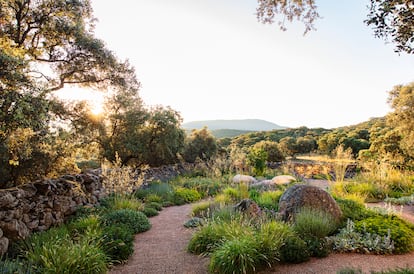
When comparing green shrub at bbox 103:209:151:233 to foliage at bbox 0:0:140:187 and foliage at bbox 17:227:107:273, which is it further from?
foliage at bbox 0:0:140:187

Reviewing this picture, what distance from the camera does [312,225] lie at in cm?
478

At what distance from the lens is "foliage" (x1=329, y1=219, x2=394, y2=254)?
4453 mm

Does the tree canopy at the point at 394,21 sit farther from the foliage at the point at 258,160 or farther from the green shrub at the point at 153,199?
the foliage at the point at 258,160

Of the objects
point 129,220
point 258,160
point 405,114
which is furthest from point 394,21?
point 405,114

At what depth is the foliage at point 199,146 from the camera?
17797mm

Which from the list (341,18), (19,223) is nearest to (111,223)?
(19,223)

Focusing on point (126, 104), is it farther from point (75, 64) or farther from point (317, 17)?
point (317, 17)

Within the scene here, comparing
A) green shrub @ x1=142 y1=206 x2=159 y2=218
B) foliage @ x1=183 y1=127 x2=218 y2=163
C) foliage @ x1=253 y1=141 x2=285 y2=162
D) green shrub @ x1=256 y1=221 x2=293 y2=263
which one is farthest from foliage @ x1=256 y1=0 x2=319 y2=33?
foliage @ x1=253 y1=141 x2=285 y2=162

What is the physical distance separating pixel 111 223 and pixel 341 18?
6.53m

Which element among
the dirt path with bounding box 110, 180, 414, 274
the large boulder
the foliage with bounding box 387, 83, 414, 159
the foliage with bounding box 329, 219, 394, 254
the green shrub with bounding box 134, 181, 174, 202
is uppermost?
the foliage with bounding box 387, 83, 414, 159

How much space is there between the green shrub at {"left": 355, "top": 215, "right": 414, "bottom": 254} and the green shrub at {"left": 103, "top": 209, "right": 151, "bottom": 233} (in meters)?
4.46

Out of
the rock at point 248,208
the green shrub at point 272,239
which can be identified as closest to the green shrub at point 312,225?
the green shrub at point 272,239

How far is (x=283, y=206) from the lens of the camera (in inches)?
236

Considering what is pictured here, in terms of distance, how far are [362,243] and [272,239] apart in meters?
1.68
